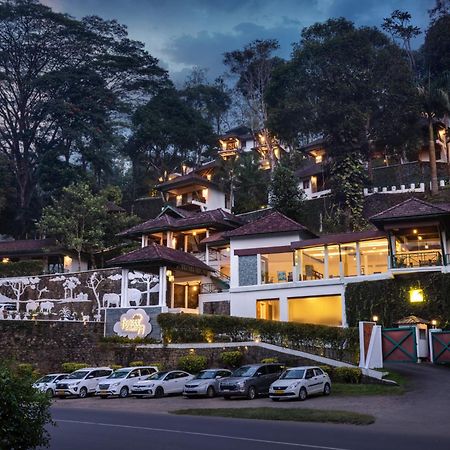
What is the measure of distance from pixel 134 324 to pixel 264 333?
9961 mm

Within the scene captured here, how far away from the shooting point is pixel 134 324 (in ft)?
128

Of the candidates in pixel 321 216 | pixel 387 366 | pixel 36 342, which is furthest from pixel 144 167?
pixel 387 366

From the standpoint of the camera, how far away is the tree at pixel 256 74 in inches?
2975

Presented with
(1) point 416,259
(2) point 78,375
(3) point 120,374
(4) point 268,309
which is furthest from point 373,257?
(2) point 78,375

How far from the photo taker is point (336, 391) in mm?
25625

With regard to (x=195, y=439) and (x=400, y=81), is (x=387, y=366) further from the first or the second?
(x=400, y=81)

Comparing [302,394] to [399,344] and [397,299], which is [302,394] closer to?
[399,344]

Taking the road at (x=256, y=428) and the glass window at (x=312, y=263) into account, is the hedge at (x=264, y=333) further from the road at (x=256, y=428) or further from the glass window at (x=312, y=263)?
the glass window at (x=312, y=263)

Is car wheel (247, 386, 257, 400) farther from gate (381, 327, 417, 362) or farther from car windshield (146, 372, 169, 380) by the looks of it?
gate (381, 327, 417, 362)

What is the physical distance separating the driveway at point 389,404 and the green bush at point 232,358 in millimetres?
5106

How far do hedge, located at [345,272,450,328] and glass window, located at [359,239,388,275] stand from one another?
374 centimetres

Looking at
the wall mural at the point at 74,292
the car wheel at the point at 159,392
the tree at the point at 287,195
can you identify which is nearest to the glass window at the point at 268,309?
the wall mural at the point at 74,292

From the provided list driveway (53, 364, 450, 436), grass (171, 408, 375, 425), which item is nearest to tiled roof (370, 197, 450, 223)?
driveway (53, 364, 450, 436)

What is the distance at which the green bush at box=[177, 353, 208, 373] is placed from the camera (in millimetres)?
32812
